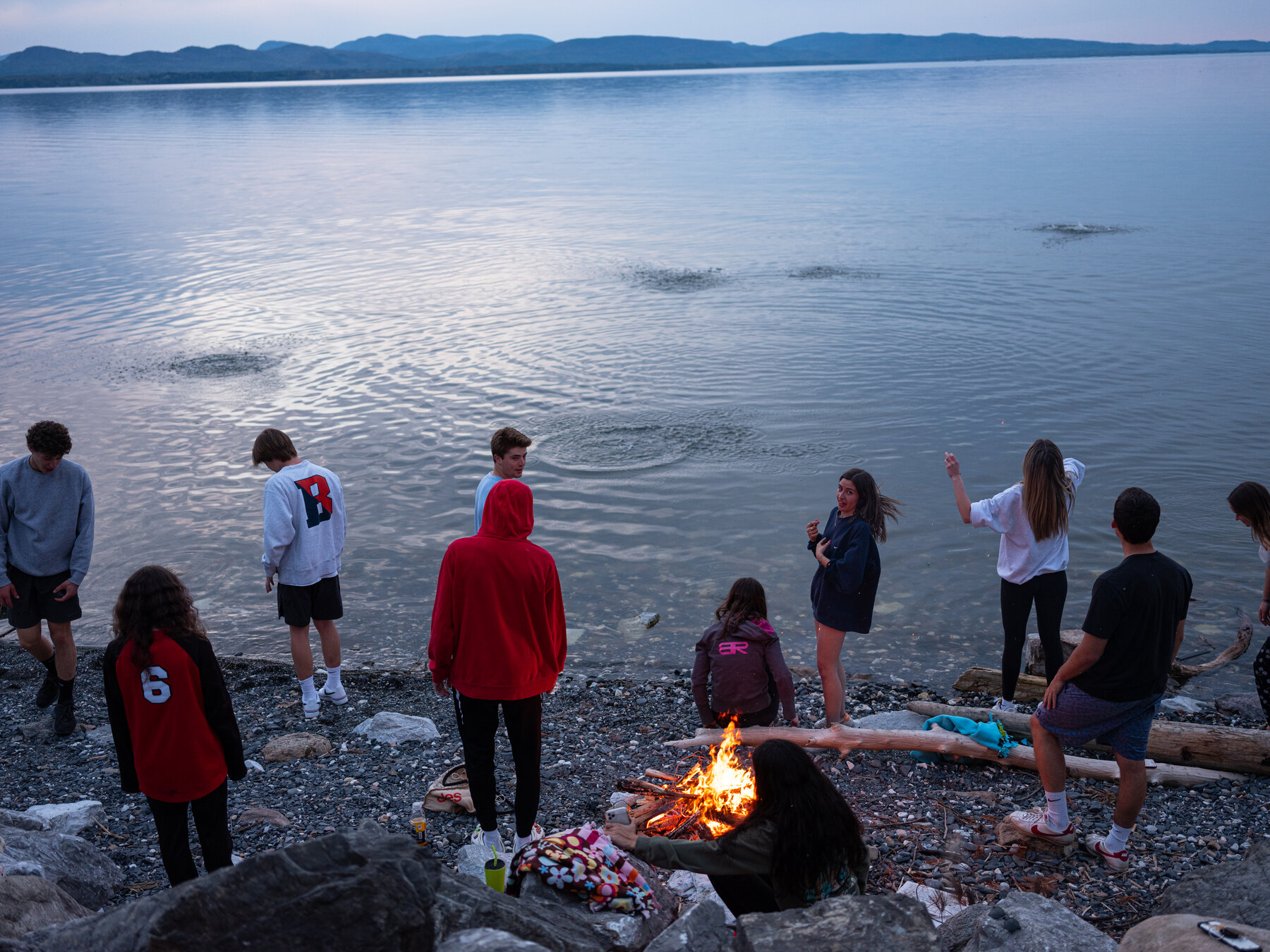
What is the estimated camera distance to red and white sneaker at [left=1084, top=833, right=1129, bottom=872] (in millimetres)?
4918

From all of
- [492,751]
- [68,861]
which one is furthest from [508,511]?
[68,861]

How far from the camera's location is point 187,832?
4.59 meters

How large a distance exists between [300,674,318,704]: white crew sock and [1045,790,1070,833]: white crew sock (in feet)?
16.9

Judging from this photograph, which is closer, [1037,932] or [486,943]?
[486,943]

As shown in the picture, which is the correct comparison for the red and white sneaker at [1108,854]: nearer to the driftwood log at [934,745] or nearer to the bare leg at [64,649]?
the driftwood log at [934,745]

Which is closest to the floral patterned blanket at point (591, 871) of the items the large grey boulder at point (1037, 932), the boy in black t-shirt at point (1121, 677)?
the large grey boulder at point (1037, 932)

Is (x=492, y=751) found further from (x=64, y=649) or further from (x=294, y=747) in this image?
(x=64, y=649)

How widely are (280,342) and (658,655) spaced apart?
1364 cm

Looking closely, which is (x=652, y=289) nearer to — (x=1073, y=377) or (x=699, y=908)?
(x=1073, y=377)

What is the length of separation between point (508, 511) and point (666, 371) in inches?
490

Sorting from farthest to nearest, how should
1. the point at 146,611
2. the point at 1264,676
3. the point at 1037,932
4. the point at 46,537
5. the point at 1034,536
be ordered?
the point at 46,537 → the point at 1034,536 → the point at 1264,676 → the point at 146,611 → the point at 1037,932

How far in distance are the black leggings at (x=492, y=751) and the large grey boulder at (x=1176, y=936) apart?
111 inches

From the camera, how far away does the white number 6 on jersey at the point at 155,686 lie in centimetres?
434

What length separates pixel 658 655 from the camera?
8.98 m
